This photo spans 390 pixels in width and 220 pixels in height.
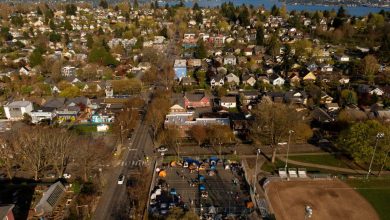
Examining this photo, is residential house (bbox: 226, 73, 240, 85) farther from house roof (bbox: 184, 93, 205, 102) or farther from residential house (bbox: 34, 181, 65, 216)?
residential house (bbox: 34, 181, 65, 216)

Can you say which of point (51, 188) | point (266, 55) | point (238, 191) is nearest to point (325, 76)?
point (266, 55)

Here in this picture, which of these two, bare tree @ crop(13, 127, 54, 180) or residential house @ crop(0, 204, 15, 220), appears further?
bare tree @ crop(13, 127, 54, 180)

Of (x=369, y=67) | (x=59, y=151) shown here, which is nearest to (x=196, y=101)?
Answer: (x=59, y=151)

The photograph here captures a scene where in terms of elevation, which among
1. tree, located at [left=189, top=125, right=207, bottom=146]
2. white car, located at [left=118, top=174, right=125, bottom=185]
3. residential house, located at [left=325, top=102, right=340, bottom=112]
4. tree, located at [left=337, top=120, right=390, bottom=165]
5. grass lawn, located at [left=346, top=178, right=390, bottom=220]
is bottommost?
white car, located at [left=118, top=174, right=125, bottom=185]

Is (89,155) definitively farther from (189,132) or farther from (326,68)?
(326,68)

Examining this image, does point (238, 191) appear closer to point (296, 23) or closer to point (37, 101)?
point (37, 101)

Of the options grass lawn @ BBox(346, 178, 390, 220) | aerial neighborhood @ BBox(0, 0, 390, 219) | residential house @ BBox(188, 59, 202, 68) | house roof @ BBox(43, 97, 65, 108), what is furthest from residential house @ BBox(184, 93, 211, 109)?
grass lawn @ BBox(346, 178, 390, 220)
